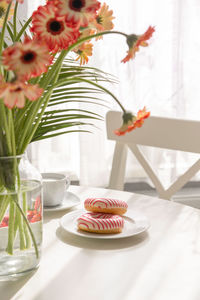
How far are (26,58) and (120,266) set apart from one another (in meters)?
0.40

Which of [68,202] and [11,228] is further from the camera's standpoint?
[68,202]

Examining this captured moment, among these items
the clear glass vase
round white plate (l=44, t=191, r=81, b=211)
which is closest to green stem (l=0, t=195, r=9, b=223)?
the clear glass vase

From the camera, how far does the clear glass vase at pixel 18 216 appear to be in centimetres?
70

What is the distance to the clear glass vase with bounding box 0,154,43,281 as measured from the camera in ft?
A: 2.30

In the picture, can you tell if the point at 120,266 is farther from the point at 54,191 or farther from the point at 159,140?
the point at 159,140

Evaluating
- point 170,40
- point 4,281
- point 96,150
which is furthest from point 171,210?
point 170,40

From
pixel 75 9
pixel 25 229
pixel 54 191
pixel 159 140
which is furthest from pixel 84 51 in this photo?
pixel 159 140

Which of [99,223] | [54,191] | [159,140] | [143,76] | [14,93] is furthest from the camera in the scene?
[143,76]

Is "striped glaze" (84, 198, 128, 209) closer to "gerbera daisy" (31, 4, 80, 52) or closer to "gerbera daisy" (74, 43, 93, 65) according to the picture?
"gerbera daisy" (74, 43, 93, 65)

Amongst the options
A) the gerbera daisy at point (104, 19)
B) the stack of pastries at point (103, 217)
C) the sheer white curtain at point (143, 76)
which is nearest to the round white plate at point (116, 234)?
the stack of pastries at point (103, 217)

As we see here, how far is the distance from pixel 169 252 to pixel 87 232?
16 centimetres

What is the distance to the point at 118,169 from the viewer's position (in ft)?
5.35

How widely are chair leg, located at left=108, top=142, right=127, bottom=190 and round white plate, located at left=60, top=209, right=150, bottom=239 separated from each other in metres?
0.58

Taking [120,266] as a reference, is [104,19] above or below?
above
